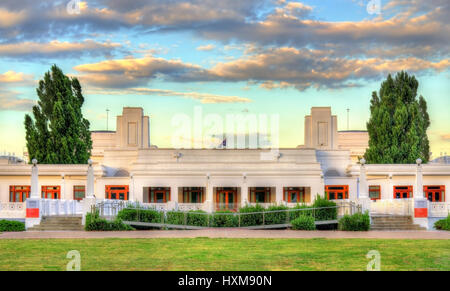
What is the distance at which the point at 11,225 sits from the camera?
29.3 metres

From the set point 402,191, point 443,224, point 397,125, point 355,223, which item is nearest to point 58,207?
point 355,223

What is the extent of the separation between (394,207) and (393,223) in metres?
2.96

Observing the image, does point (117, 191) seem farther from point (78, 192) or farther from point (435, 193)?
point (435, 193)

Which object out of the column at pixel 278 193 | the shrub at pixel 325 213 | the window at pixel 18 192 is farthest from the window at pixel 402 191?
the window at pixel 18 192

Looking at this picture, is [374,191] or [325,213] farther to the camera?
[374,191]

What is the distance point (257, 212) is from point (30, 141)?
88.8ft

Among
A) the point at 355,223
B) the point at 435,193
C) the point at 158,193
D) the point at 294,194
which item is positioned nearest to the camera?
the point at 355,223

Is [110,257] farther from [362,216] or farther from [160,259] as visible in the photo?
[362,216]

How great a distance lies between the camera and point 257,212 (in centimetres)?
2966

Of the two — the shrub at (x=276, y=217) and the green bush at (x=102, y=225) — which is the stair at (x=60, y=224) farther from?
the shrub at (x=276, y=217)

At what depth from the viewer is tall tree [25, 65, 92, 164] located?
163 ft

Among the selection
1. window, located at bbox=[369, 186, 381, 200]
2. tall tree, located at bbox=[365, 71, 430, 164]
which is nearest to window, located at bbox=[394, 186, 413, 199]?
window, located at bbox=[369, 186, 381, 200]

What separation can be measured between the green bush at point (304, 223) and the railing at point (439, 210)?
650 centimetres

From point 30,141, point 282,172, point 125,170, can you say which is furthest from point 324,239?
point 30,141
